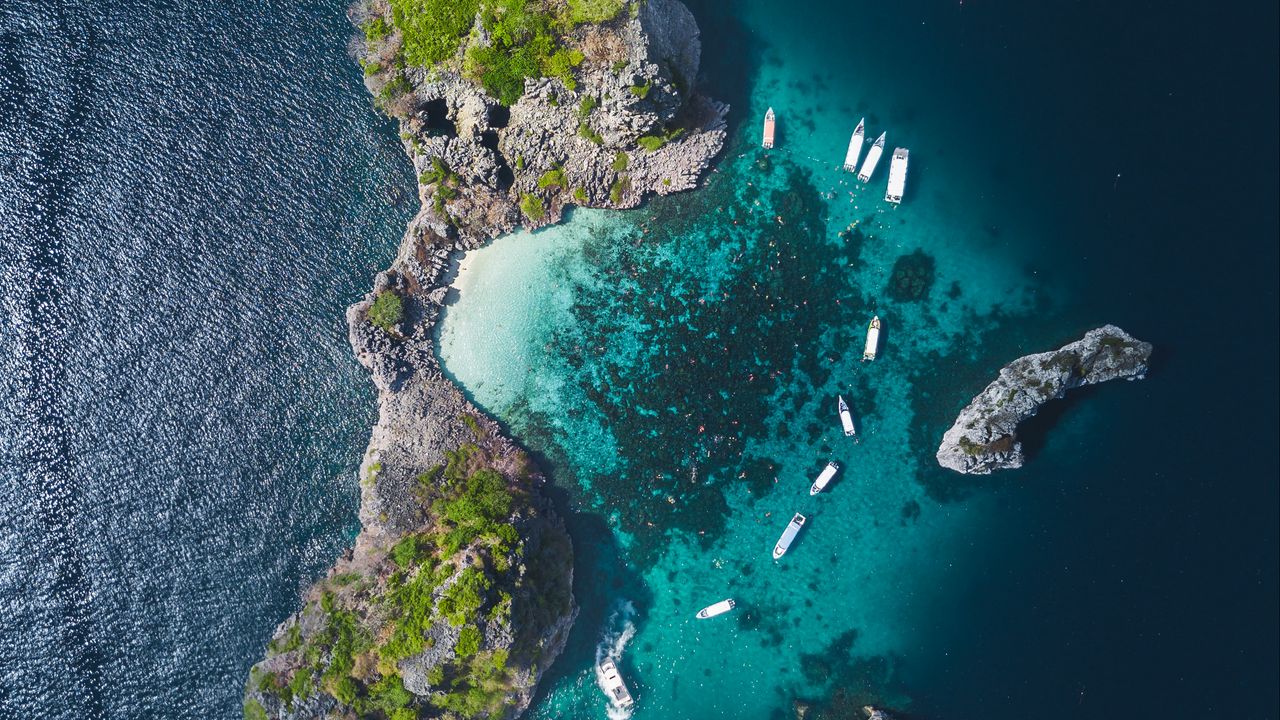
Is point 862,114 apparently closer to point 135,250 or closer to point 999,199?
point 999,199

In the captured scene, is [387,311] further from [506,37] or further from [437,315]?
[506,37]

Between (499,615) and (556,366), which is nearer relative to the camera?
(499,615)

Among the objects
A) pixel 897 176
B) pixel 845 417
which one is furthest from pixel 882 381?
pixel 897 176

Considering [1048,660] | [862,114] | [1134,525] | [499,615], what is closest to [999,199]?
[862,114]

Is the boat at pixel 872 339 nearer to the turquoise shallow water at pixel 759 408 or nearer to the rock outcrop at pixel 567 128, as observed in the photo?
the turquoise shallow water at pixel 759 408

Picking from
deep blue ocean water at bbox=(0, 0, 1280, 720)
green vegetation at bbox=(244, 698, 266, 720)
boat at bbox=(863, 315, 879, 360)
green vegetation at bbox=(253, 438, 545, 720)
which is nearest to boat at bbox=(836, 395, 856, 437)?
deep blue ocean water at bbox=(0, 0, 1280, 720)

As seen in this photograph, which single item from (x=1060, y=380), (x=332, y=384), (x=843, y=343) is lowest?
(x=1060, y=380)

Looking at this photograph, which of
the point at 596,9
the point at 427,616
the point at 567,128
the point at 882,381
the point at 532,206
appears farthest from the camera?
the point at 882,381
